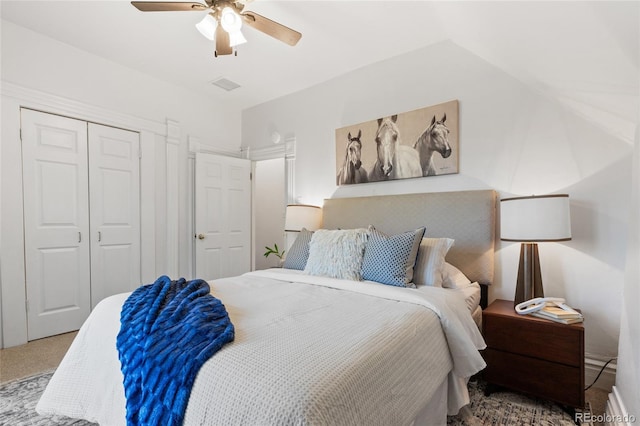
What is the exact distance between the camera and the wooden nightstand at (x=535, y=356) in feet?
5.52

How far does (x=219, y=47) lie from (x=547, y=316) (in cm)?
267

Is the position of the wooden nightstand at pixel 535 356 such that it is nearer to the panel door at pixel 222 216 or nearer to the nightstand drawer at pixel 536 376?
the nightstand drawer at pixel 536 376

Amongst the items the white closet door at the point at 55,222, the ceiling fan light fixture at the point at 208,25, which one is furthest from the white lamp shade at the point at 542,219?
the white closet door at the point at 55,222

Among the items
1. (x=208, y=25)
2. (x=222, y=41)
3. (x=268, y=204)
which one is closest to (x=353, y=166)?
(x=222, y=41)

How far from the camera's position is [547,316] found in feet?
5.88

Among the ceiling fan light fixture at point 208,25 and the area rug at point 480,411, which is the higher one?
the ceiling fan light fixture at point 208,25

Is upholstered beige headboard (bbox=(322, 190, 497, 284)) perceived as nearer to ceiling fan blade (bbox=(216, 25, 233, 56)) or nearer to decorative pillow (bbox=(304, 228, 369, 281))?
decorative pillow (bbox=(304, 228, 369, 281))

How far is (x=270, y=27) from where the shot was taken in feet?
6.87

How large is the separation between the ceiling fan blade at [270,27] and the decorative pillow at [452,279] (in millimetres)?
1939

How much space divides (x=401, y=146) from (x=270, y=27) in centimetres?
152

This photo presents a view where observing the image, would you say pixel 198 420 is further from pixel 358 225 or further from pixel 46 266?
pixel 46 266

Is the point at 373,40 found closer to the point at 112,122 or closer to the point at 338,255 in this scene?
the point at 338,255

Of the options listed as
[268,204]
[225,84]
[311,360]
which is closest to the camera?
[311,360]

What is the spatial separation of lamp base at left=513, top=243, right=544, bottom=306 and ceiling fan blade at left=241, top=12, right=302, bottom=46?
211 centimetres
